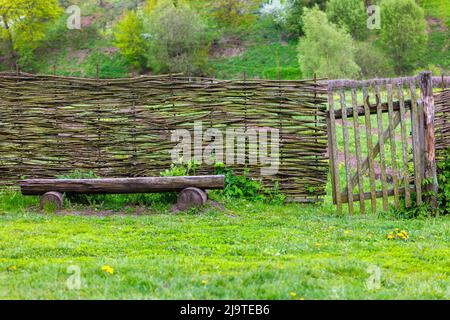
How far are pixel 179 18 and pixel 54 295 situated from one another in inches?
1532

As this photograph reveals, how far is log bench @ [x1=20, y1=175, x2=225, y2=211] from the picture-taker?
8102 mm

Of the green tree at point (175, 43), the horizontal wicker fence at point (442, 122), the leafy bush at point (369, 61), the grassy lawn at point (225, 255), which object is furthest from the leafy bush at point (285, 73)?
the grassy lawn at point (225, 255)

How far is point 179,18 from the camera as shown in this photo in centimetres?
4097

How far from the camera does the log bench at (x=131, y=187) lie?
810 cm

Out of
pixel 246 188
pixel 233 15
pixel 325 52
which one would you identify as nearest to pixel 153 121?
pixel 246 188

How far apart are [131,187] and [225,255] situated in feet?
10.6

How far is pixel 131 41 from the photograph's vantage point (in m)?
42.3

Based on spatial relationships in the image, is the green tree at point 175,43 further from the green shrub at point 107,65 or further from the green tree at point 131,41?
the green shrub at point 107,65

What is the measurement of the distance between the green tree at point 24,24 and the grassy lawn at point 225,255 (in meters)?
41.1

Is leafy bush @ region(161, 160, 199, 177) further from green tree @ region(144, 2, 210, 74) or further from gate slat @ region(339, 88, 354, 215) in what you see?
green tree @ region(144, 2, 210, 74)

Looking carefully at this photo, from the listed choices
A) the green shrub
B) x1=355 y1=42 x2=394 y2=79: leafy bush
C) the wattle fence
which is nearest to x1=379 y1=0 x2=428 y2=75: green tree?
x1=355 y1=42 x2=394 y2=79: leafy bush

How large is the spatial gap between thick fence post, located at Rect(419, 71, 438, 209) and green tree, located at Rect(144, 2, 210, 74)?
31995 millimetres

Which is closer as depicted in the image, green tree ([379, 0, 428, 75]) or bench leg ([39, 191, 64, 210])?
bench leg ([39, 191, 64, 210])

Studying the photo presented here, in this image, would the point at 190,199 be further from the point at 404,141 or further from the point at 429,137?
the point at 429,137
